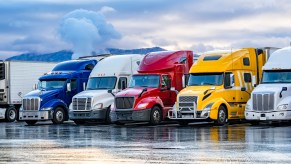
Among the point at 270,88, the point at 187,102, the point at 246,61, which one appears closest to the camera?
the point at 270,88

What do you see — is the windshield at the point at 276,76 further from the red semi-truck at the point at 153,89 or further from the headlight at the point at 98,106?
the headlight at the point at 98,106

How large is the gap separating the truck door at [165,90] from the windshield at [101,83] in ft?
11.1

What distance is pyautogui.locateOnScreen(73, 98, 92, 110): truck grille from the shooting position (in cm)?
3334

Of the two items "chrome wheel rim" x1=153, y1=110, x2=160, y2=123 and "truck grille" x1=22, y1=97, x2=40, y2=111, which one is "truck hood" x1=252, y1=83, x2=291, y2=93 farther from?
"truck grille" x1=22, y1=97, x2=40, y2=111

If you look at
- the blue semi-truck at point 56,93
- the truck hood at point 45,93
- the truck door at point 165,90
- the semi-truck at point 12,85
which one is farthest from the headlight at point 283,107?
the semi-truck at point 12,85

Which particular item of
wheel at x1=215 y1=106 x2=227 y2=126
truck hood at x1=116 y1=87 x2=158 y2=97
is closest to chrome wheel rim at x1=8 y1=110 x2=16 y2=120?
truck hood at x1=116 y1=87 x2=158 y2=97

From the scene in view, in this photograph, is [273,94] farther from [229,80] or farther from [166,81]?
[166,81]

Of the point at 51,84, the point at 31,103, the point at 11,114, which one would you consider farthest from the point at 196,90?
the point at 11,114

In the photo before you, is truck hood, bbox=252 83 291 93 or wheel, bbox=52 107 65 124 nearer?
truck hood, bbox=252 83 291 93

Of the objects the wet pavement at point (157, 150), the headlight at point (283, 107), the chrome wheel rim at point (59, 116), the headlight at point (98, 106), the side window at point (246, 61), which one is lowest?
the wet pavement at point (157, 150)

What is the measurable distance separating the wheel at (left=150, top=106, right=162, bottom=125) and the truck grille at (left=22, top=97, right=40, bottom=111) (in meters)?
7.43

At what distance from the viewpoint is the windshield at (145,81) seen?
3175cm

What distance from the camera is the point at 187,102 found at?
29.4 m

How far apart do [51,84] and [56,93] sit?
105cm
